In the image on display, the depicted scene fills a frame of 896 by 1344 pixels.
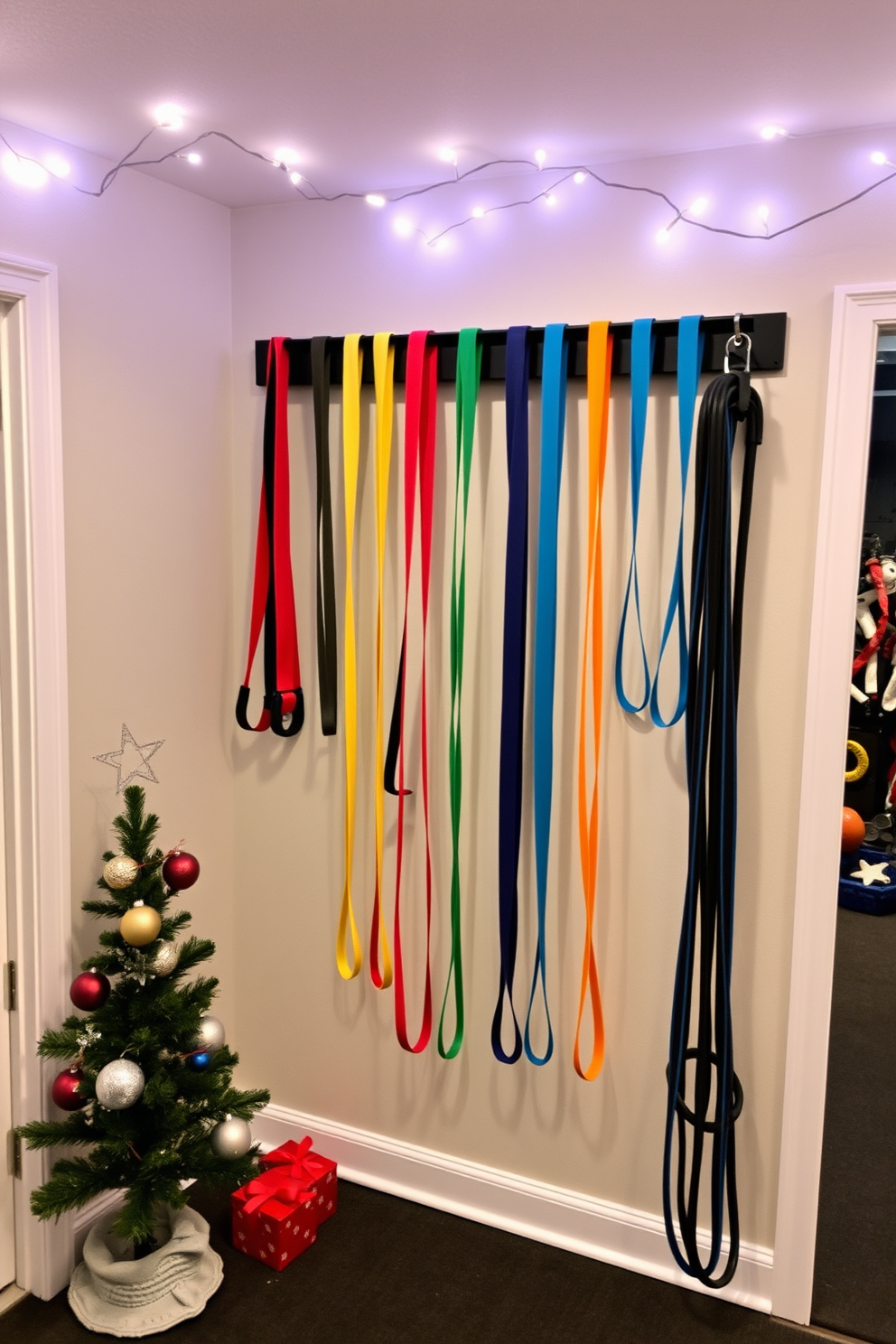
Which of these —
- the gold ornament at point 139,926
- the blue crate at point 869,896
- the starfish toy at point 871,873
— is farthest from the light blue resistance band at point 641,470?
the starfish toy at point 871,873

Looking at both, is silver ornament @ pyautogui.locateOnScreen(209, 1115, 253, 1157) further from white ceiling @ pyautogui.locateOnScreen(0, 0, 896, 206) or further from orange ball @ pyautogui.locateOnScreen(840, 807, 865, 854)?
orange ball @ pyautogui.locateOnScreen(840, 807, 865, 854)

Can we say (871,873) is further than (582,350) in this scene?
Yes

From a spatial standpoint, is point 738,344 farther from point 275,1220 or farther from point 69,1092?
point 275,1220

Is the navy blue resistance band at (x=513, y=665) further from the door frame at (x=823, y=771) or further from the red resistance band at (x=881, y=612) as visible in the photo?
the red resistance band at (x=881, y=612)

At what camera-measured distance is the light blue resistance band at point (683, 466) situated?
220cm

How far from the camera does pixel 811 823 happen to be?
226 centimetres

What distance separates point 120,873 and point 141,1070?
392 mm

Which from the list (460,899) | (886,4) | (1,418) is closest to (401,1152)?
(460,899)

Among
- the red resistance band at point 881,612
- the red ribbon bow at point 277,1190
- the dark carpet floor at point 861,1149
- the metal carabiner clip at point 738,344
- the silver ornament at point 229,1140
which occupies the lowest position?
the dark carpet floor at point 861,1149

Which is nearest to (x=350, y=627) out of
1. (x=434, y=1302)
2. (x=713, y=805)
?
(x=713, y=805)

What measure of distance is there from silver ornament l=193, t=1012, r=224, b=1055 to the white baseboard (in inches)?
25.6

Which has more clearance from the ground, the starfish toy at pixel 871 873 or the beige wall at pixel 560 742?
the beige wall at pixel 560 742

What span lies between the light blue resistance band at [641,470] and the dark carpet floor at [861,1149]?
4.36 feet

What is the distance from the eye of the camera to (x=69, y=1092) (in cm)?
225
